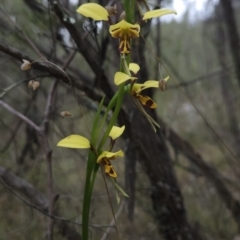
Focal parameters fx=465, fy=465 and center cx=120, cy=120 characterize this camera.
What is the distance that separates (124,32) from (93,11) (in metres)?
0.05

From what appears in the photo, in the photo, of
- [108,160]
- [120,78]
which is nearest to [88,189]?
[108,160]

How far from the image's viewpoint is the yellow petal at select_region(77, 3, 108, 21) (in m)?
0.65

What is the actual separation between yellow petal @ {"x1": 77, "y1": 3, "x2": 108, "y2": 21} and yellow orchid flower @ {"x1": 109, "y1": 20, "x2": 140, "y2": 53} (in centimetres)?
3

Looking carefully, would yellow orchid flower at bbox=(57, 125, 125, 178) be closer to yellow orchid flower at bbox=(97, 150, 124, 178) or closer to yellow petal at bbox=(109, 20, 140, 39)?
yellow orchid flower at bbox=(97, 150, 124, 178)

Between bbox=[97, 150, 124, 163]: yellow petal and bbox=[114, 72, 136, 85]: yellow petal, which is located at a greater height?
bbox=[114, 72, 136, 85]: yellow petal

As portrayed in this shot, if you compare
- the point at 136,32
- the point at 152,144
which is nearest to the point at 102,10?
the point at 136,32

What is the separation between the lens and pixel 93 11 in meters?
0.66

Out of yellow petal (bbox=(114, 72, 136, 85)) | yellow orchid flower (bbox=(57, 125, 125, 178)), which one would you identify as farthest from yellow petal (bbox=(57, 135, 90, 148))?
yellow petal (bbox=(114, 72, 136, 85))

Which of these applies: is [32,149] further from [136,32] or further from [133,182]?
[136,32]

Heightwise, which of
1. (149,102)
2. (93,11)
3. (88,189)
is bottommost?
(88,189)

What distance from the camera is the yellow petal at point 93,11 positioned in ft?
2.12

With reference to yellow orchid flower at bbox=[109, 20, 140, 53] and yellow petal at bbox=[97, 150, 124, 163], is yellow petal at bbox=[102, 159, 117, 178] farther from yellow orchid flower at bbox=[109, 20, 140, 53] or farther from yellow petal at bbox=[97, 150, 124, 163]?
yellow orchid flower at bbox=[109, 20, 140, 53]

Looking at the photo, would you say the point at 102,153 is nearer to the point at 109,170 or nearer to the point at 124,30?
the point at 109,170

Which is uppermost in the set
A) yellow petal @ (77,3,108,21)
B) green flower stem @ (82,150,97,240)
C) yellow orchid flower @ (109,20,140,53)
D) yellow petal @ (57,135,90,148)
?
yellow petal @ (77,3,108,21)
